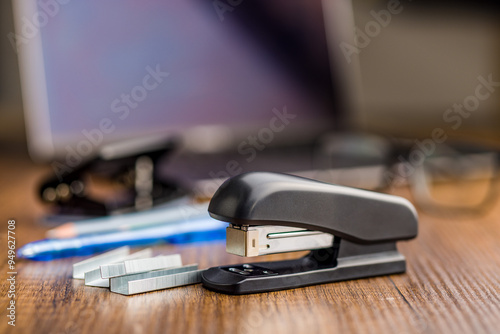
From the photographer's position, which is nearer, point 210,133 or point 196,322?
point 196,322

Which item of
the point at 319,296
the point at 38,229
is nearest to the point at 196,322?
the point at 319,296

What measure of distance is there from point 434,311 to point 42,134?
62cm

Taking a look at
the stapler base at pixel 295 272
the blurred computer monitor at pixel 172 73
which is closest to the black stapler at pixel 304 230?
the stapler base at pixel 295 272

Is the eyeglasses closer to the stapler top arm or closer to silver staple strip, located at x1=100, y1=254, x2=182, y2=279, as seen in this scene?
the stapler top arm

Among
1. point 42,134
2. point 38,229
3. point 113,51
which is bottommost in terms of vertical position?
point 38,229

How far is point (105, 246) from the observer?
1.99 ft

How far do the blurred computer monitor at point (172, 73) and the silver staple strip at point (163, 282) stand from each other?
0.45m

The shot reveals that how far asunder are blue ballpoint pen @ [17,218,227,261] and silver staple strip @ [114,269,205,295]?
16cm

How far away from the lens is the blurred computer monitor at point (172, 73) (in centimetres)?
85

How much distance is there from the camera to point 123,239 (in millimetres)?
617

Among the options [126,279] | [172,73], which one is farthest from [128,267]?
[172,73]

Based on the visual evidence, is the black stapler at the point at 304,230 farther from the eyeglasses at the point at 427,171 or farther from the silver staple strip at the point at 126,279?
the eyeglasses at the point at 427,171

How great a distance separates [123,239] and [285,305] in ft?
0.81

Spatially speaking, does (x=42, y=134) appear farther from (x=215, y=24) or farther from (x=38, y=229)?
(x=215, y=24)
